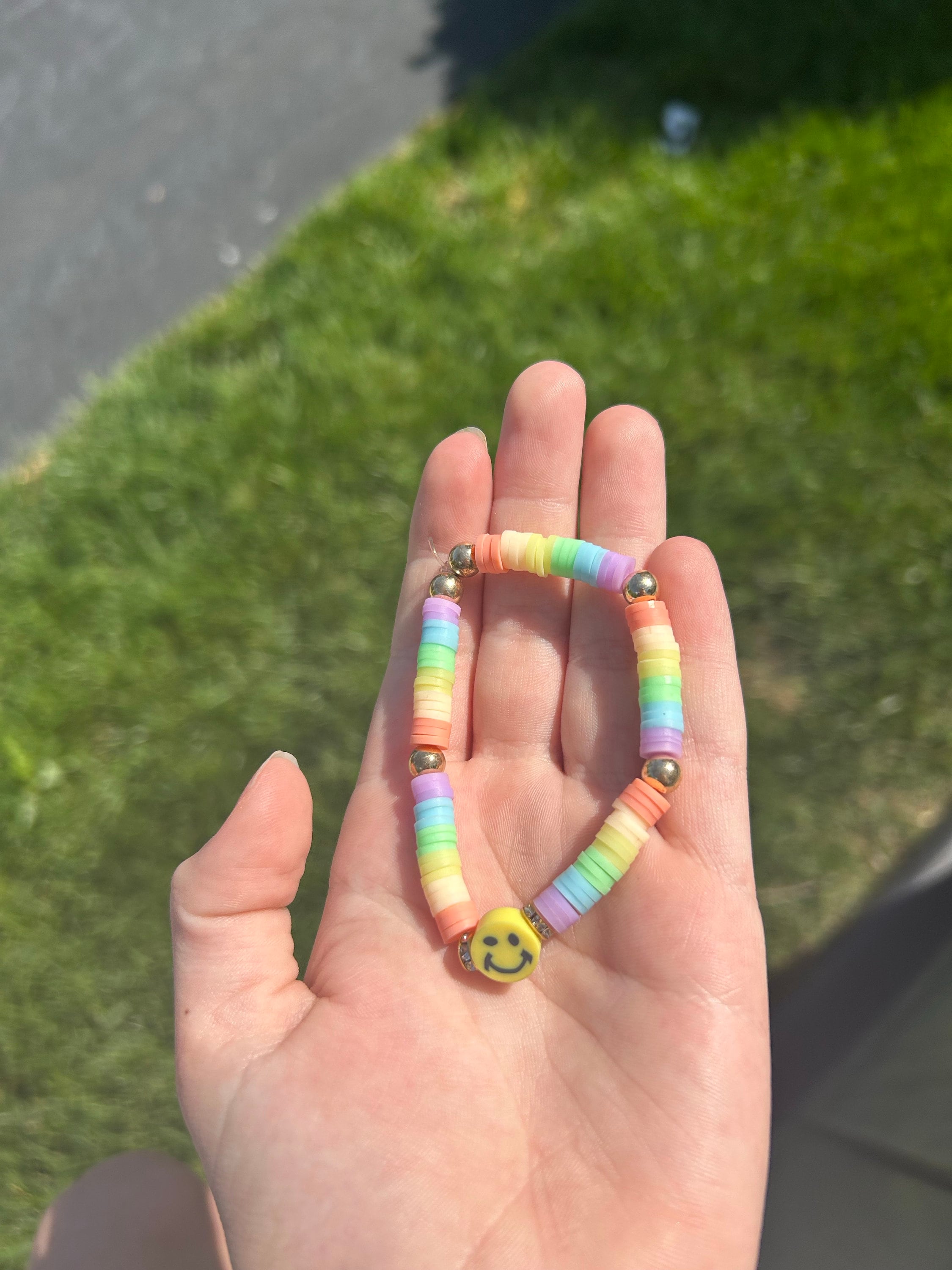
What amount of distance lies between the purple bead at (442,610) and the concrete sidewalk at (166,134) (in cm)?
277

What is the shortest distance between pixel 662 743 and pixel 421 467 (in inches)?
80.2

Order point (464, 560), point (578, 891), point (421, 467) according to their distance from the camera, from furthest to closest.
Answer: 1. point (421, 467)
2. point (464, 560)
3. point (578, 891)

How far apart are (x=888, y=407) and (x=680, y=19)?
2703 millimetres

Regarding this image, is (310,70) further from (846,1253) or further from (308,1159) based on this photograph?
(846,1253)

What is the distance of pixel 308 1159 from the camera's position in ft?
6.61

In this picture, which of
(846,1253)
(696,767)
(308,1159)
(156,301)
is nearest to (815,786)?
(696,767)

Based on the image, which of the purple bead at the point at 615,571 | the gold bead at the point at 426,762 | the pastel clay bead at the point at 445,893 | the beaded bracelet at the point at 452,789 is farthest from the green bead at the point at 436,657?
the pastel clay bead at the point at 445,893

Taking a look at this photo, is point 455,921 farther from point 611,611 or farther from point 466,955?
point 611,611

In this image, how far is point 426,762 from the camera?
252 centimetres

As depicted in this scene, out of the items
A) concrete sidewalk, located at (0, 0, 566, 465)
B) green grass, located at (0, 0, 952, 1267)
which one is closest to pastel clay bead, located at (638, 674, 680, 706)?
green grass, located at (0, 0, 952, 1267)

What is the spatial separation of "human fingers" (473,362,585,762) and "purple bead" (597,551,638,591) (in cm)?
20

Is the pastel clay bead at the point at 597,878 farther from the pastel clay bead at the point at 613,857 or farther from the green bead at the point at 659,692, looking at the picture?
the green bead at the point at 659,692

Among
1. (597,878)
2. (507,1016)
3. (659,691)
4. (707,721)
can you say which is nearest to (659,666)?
(659,691)

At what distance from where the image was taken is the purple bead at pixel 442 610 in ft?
8.82
